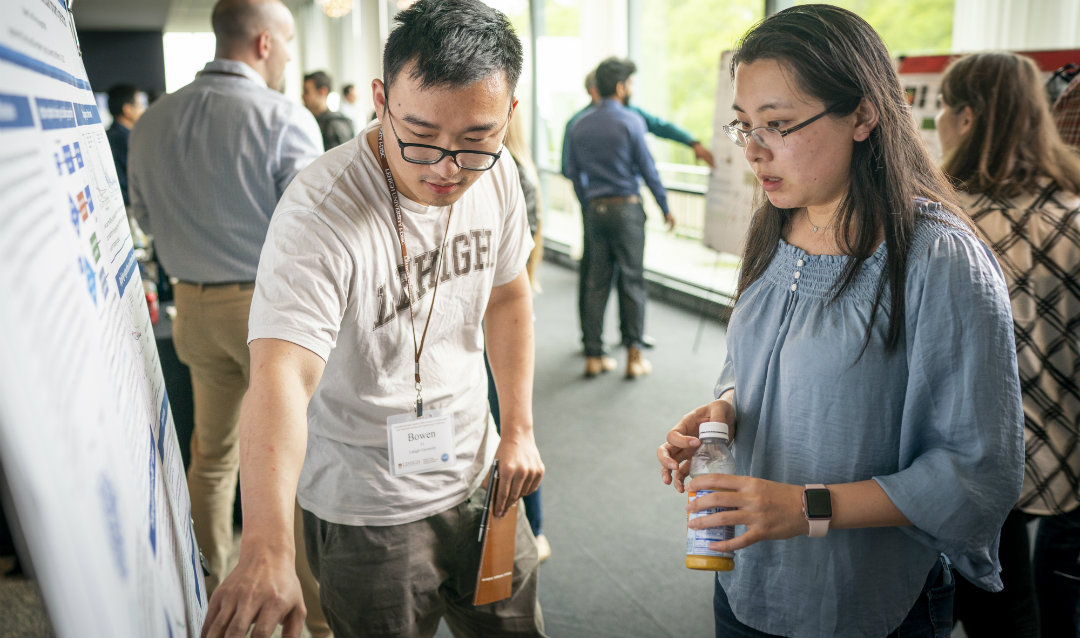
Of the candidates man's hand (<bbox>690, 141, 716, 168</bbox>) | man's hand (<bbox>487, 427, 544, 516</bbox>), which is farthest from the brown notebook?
man's hand (<bbox>690, 141, 716, 168</bbox>)

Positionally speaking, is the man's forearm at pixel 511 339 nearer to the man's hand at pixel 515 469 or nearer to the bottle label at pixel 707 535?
the man's hand at pixel 515 469

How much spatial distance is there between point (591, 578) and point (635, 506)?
1.73 ft

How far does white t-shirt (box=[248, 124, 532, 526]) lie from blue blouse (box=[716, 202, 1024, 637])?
463 mm

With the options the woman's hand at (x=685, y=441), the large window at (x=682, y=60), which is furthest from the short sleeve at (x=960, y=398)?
the large window at (x=682, y=60)

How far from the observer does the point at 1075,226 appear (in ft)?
5.12

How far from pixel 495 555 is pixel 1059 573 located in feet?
4.24

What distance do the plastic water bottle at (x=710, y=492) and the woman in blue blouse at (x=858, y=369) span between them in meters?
0.02

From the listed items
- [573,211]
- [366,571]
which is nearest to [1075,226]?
[366,571]

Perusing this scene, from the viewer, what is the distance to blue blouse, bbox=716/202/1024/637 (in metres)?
0.91

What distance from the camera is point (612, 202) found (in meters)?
4.44

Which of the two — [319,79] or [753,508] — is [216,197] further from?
[319,79]

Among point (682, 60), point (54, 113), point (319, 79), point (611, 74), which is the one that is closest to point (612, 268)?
point (611, 74)

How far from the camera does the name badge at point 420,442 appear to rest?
125cm

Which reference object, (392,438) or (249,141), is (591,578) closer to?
(392,438)
